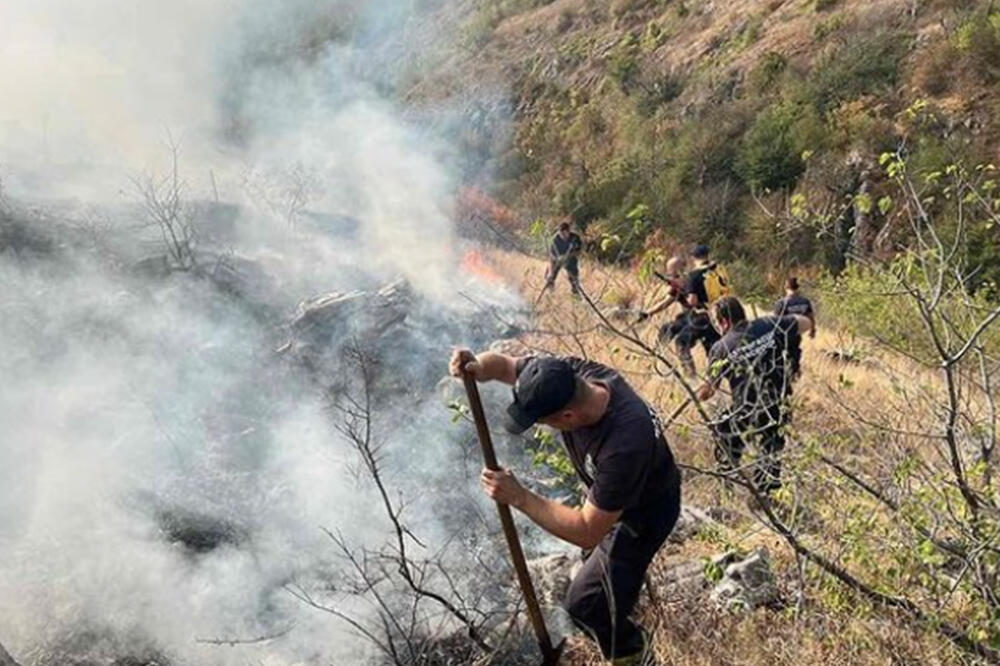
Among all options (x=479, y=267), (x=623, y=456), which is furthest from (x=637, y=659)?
(x=479, y=267)

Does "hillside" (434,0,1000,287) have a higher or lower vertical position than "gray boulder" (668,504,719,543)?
higher

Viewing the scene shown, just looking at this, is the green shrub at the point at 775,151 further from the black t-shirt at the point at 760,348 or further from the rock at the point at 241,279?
the black t-shirt at the point at 760,348

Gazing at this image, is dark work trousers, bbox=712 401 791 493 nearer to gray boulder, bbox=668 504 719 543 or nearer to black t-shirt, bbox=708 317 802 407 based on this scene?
black t-shirt, bbox=708 317 802 407

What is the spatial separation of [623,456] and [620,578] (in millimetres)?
541

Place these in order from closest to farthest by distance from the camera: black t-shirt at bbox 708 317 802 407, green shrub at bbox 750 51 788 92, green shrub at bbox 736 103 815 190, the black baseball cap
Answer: the black baseball cap
black t-shirt at bbox 708 317 802 407
green shrub at bbox 736 103 815 190
green shrub at bbox 750 51 788 92

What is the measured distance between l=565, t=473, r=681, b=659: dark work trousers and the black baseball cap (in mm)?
603

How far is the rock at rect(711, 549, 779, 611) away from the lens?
3.30 m

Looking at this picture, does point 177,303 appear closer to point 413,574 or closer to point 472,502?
point 472,502

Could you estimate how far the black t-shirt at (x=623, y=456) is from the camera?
2.51 metres

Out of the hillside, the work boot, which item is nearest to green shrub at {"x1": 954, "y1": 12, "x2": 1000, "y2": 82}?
the hillside

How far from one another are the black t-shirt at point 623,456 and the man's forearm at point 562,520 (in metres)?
0.08

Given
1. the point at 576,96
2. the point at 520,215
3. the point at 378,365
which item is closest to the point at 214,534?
the point at 378,365

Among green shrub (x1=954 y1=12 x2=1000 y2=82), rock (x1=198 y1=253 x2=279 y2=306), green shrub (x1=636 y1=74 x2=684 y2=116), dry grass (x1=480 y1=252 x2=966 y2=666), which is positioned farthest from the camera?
green shrub (x1=636 y1=74 x2=684 y2=116)

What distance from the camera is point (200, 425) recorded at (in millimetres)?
6684
